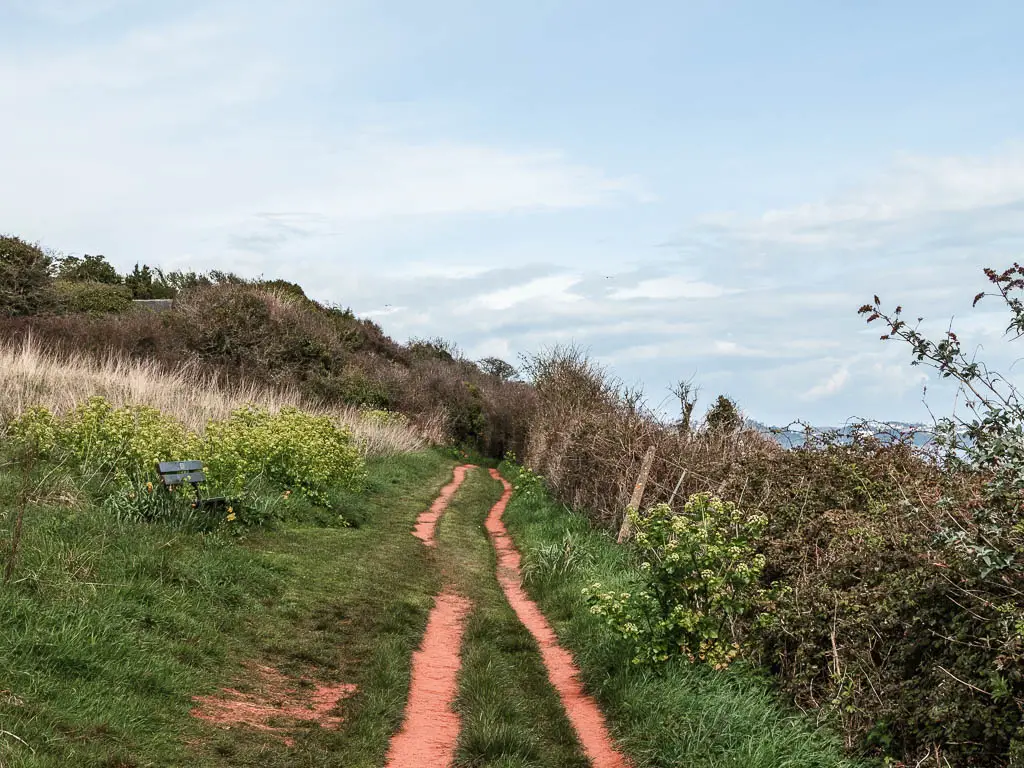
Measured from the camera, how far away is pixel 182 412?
15.9 metres

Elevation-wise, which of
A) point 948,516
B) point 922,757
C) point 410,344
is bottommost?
point 922,757

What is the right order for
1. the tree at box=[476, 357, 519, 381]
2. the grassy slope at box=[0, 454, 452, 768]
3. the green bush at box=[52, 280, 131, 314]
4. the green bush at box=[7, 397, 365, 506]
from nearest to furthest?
the grassy slope at box=[0, 454, 452, 768], the green bush at box=[7, 397, 365, 506], the green bush at box=[52, 280, 131, 314], the tree at box=[476, 357, 519, 381]

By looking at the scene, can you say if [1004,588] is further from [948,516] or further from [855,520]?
[855,520]

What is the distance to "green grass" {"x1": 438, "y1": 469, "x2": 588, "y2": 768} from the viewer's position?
222 inches

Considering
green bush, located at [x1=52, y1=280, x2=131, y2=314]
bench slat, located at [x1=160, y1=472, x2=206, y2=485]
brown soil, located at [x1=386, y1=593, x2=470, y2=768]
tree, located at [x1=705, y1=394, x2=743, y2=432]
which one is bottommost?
brown soil, located at [x1=386, y1=593, x2=470, y2=768]

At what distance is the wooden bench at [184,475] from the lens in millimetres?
9672

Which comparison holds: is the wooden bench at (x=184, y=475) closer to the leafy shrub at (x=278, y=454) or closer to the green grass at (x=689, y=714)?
the leafy shrub at (x=278, y=454)

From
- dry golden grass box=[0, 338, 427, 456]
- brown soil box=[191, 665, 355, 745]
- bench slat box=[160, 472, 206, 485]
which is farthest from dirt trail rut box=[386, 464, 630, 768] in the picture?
dry golden grass box=[0, 338, 427, 456]

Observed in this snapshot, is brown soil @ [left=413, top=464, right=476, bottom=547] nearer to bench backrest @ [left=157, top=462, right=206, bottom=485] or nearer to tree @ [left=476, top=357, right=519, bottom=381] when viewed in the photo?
bench backrest @ [left=157, top=462, right=206, bottom=485]

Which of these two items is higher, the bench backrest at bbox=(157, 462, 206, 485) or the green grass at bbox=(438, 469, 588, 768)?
the bench backrest at bbox=(157, 462, 206, 485)

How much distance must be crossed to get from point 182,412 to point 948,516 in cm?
1399

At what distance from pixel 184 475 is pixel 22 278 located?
78.3 feet

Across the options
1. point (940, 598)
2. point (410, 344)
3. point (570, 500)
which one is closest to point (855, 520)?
point (940, 598)

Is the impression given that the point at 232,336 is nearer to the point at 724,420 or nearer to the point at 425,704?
the point at 724,420
